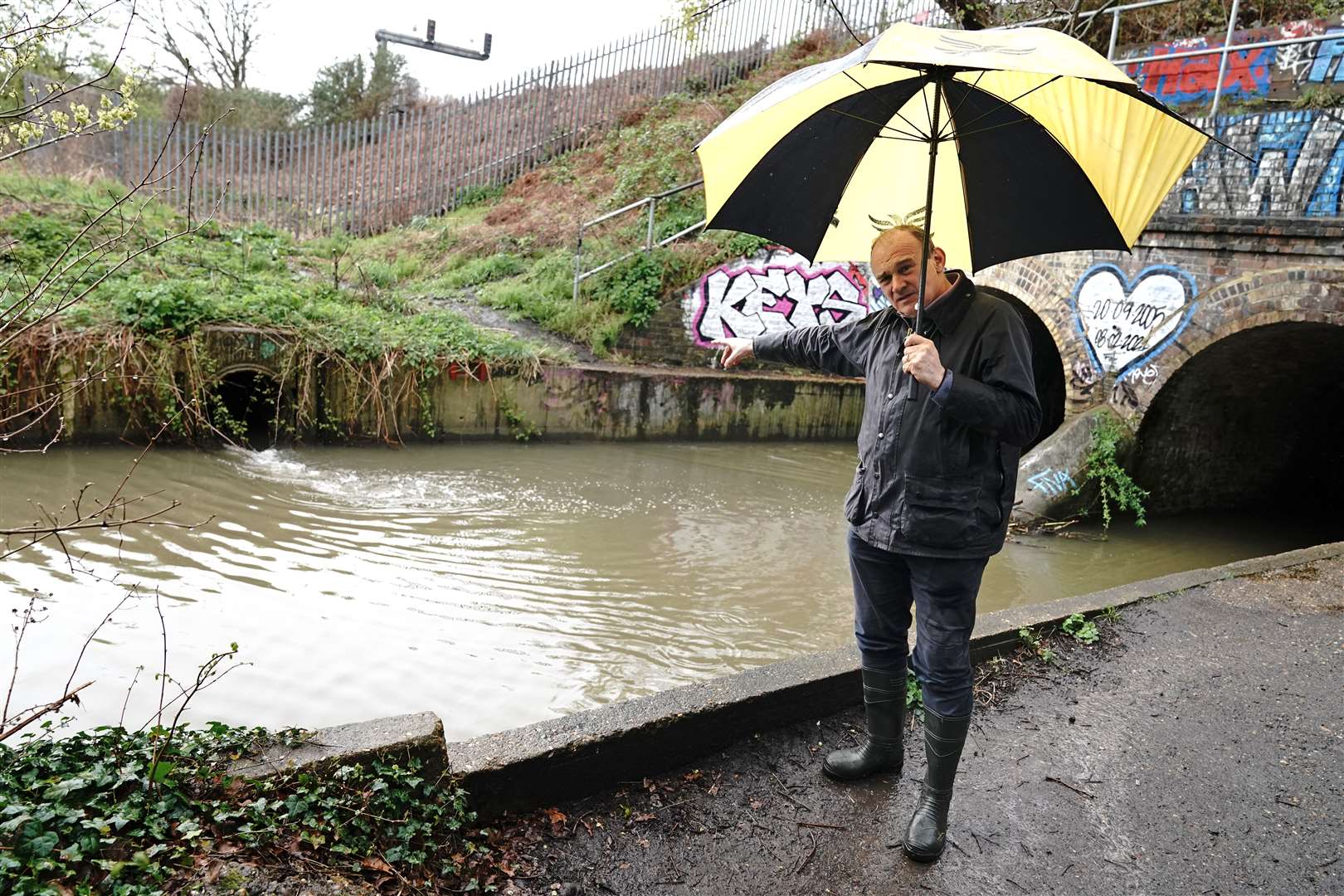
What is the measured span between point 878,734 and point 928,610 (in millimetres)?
764

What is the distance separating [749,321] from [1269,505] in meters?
8.48

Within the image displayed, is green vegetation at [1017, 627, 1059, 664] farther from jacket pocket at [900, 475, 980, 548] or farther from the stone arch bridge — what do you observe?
the stone arch bridge

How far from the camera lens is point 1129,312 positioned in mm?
10719

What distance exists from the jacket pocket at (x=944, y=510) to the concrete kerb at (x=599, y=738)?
1.18 meters

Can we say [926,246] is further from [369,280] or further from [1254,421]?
[369,280]

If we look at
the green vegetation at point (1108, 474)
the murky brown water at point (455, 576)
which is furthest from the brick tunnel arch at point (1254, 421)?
the murky brown water at point (455, 576)

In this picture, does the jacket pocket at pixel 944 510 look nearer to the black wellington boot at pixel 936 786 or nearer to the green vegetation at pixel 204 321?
the black wellington boot at pixel 936 786

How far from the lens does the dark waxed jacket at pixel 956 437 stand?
2.66 metres

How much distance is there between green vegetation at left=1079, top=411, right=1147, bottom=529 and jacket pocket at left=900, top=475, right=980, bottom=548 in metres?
8.37

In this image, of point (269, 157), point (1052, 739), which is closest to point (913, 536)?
point (1052, 739)

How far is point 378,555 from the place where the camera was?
23.5ft

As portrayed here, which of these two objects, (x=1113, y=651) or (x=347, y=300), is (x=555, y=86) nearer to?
(x=347, y=300)

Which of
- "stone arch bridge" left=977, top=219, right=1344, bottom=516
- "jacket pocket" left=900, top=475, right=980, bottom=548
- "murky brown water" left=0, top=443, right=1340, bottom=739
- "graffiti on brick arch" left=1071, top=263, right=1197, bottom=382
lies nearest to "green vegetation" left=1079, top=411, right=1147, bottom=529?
"stone arch bridge" left=977, top=219, right=1344, bottom=516

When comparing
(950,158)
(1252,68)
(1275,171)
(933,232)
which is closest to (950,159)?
(950,158)
